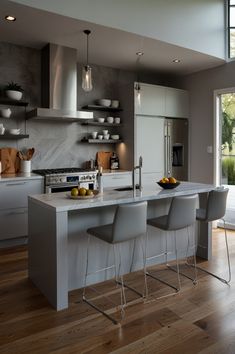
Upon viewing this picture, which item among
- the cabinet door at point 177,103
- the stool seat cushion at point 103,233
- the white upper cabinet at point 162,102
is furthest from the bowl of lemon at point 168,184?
the cabinet door at point 177,103

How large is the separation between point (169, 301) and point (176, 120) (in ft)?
12.3

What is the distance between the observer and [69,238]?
279 cm

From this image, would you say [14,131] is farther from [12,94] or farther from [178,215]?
[178,215]

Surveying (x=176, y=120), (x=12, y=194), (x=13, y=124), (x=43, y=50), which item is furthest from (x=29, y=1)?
(x=176, y=120)

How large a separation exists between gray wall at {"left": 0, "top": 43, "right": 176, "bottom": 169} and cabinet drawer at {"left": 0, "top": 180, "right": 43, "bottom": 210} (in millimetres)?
746

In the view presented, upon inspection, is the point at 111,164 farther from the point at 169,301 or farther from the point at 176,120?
the point at 169,301

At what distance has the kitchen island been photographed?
2.48 m

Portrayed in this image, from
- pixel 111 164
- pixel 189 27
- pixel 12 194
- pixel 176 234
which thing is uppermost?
pixel 189 27

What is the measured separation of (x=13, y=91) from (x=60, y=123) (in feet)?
3.22

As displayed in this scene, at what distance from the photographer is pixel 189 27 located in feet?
14.7

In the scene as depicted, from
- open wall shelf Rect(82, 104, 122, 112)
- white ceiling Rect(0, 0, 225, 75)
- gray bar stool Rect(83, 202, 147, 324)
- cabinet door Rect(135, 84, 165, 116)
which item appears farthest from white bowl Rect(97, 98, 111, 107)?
gray bar stool Rect(83, 202, 147, 324)

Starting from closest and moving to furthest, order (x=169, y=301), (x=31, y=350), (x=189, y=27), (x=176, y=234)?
(x=31, y=350), (x=169, y=301), (x=176, y=234), (x=189, y=27)

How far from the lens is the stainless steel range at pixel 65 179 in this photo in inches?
167

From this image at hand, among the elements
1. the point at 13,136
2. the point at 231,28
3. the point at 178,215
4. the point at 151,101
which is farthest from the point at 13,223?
the point at 231,28
